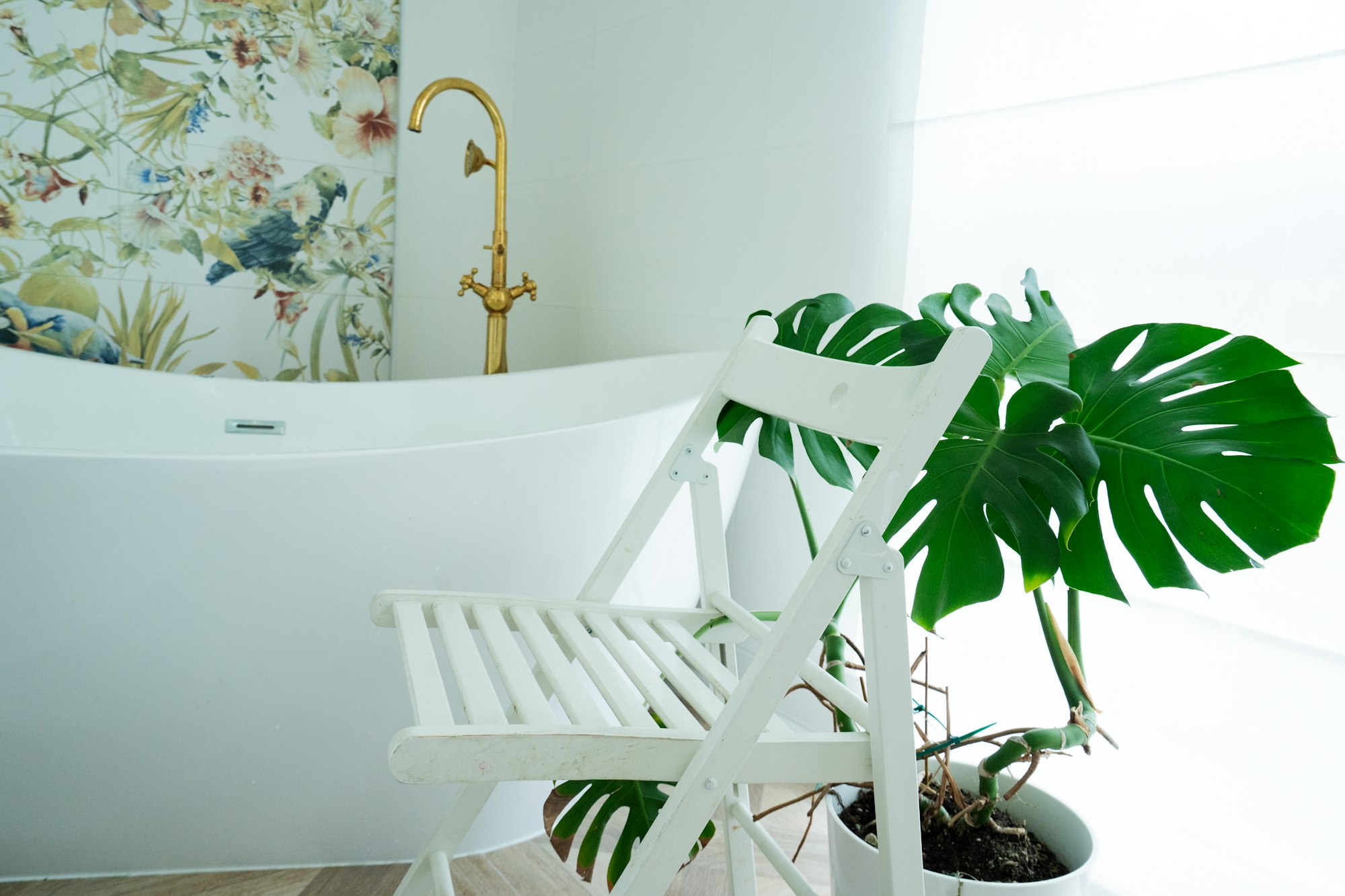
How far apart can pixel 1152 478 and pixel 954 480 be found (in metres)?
0.16

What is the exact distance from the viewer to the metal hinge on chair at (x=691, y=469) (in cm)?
103

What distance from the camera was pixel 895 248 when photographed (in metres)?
1.44

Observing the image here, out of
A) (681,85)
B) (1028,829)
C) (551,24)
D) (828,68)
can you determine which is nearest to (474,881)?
(1028,829)

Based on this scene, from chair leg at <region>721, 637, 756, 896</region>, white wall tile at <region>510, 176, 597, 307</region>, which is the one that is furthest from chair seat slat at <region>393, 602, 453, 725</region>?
white wall tile at <region>510, 176, 597, 307</region>

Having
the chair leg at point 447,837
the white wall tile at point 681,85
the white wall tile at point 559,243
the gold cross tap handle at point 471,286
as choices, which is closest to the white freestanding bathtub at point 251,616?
the chair leg at point 447,837

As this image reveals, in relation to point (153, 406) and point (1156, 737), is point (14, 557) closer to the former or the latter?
point (153, 406)

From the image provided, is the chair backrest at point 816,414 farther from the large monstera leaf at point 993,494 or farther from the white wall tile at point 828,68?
the white wall tile at point 828,68

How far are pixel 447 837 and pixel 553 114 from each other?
1.93 m

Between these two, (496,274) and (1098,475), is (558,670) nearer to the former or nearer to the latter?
(1098,475)

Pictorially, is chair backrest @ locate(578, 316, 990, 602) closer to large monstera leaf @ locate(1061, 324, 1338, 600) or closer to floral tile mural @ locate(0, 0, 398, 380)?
large monstera leaf @ locate(1061, 324, 1338, 600)

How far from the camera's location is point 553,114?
240cm

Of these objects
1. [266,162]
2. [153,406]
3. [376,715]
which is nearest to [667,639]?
[376,715]

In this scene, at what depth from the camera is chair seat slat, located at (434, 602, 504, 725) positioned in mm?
712

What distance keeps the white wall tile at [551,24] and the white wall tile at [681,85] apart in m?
0.09
